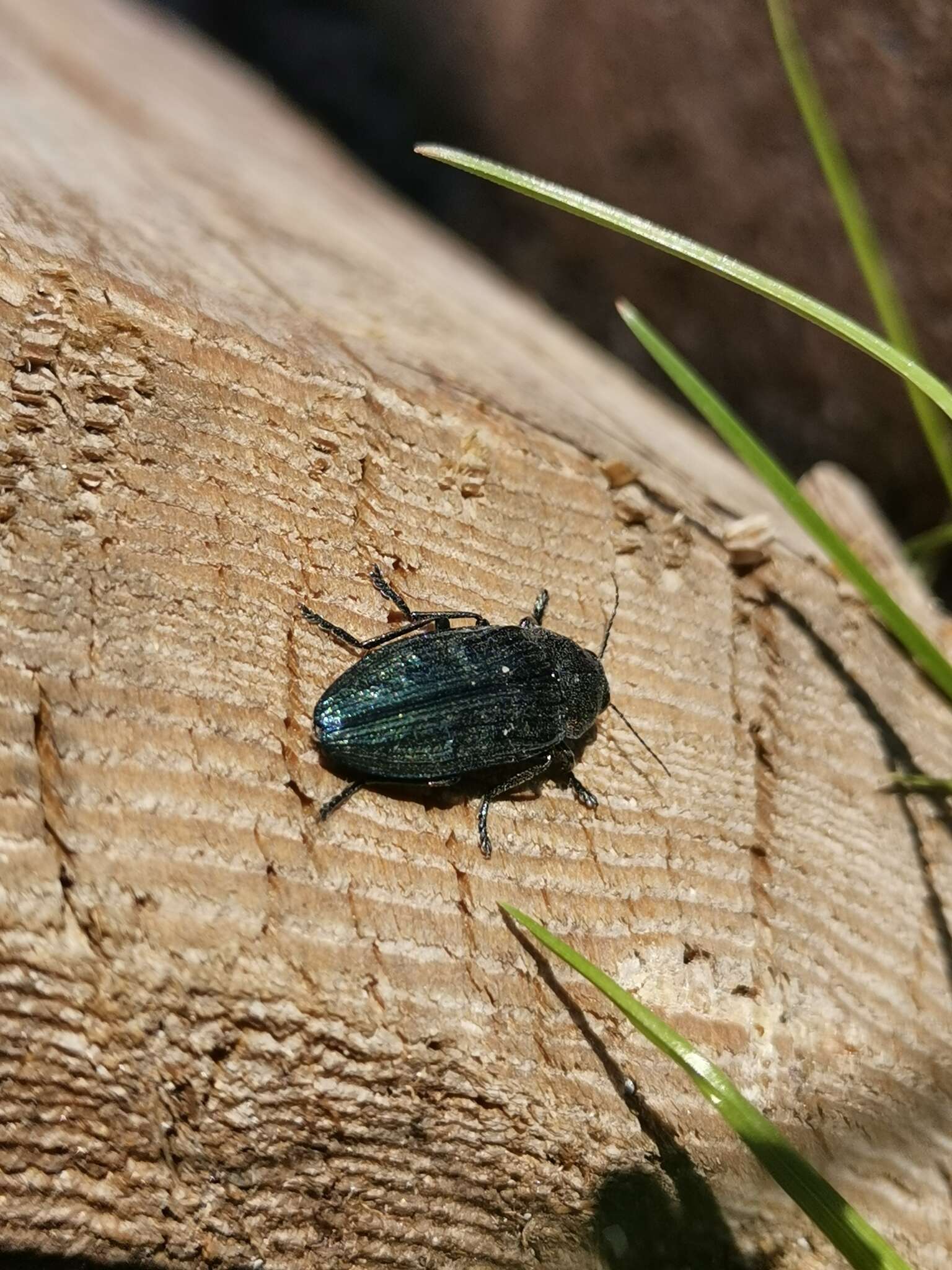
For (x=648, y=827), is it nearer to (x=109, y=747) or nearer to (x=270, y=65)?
(x=109, y=747)

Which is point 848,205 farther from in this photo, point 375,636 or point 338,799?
point 338,799

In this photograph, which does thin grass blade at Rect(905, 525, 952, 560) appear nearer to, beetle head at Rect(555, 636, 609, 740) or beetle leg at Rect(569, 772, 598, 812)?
beetle head at Rect(555, 636, 609, 740)

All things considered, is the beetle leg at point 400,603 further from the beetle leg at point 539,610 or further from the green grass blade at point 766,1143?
the green grass blade at point 766,1143

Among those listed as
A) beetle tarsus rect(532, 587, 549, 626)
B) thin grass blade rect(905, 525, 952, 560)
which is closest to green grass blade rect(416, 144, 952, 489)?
beetle tarsus rect(532, 587, 549, 626)

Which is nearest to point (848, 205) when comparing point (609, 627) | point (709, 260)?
point (709, 260)

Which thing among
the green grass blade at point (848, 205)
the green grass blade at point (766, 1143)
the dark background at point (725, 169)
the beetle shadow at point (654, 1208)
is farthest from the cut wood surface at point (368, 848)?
the dark background at point (725, 169)

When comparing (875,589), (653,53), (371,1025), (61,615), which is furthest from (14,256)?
(653,53)
